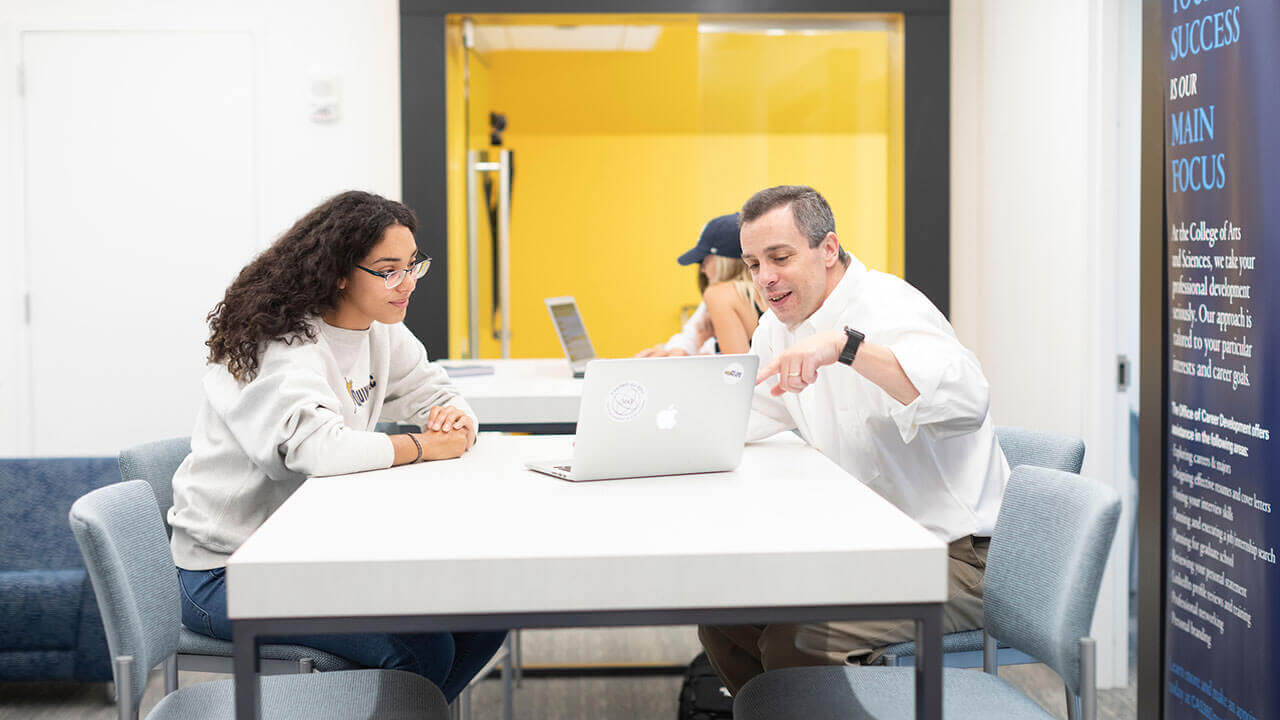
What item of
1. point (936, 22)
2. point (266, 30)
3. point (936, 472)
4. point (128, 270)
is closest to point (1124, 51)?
point (936, 22)

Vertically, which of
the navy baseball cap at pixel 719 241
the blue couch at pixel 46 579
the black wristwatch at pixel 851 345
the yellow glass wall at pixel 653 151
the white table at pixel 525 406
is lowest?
the blue couch at pixel 46 579

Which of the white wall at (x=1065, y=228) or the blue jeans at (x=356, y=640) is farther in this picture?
the white wall at (x=1065, y=228)

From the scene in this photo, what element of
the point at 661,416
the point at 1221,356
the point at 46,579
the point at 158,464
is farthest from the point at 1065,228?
the point at 46,579

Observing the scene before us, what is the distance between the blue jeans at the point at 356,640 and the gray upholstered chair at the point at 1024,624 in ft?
1.89

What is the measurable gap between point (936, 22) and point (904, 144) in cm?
50

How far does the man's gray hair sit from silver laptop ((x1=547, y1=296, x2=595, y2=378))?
1401 mm

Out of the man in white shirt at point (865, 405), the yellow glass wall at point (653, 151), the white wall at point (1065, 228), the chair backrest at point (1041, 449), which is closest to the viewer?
the man in white shirt at point (865, 405)

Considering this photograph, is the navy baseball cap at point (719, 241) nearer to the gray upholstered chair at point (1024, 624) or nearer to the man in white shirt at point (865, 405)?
the man in white shirt at point (865, 405)

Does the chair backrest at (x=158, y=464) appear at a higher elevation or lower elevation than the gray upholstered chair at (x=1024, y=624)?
higher

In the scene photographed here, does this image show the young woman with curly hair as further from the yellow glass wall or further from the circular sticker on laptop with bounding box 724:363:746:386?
the yellow glass wall

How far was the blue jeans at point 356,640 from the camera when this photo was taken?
1876mm

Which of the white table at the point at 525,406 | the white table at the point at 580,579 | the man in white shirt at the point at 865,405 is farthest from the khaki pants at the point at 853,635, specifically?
the white table at the point at 525,406

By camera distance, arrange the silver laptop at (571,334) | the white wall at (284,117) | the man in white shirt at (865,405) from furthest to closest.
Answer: the white wall at (284,117), the silver laptop at (571,334), the man in white shirt at (865,405)

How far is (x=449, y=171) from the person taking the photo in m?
4.48
